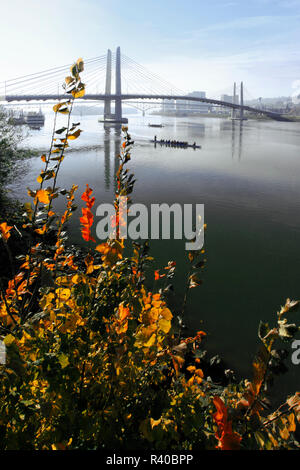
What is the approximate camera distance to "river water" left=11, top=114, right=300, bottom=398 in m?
6.91

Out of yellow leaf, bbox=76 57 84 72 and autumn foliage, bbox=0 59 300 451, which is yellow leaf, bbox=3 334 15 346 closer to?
autumn foliage, bbox=0 59 300 451

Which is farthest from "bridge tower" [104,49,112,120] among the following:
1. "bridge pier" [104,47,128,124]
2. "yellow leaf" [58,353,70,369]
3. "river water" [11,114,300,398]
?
"yellow leaf" [58,353,70,369]

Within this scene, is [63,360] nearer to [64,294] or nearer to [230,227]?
[64,294]

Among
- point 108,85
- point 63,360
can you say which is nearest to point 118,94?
point 108,85

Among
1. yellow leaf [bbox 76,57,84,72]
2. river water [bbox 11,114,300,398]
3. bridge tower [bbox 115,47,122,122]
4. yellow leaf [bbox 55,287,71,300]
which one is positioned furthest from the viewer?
bridge tower [bbox 115,47,122,122]

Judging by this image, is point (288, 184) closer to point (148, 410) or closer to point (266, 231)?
point (266, 231)

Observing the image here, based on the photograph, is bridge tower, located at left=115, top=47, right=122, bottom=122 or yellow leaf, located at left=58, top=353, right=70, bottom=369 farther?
bridge tower, located at left=115, top=47, right=122, bottom=122

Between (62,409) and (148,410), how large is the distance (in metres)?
0.40

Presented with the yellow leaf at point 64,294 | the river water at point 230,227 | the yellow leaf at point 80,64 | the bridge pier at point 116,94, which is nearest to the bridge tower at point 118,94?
the bridge pier at point 116,94

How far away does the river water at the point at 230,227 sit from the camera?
691 centimetres

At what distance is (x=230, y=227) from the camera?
12.6 metres

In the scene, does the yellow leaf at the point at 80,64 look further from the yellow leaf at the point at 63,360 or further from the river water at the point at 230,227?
the river water at the point at 230,227

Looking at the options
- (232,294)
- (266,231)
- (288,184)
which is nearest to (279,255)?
(266,231)

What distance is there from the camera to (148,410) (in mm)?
1440
